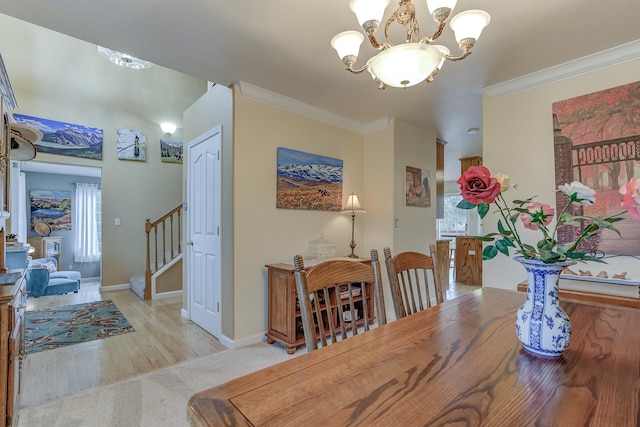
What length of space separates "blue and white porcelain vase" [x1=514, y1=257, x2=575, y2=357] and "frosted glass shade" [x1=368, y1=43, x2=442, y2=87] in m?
0.96

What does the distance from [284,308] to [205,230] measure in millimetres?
1188

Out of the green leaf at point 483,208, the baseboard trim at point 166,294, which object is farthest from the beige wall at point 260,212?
the baseboard trim at point 166,294

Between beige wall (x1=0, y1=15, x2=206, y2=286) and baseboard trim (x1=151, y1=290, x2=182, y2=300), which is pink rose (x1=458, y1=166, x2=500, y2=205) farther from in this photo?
beige wall (x1=0, y1=15, x2=206, y2=286)

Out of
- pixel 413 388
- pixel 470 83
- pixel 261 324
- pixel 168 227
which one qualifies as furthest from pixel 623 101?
pixel 168 227

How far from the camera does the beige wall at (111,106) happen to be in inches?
175

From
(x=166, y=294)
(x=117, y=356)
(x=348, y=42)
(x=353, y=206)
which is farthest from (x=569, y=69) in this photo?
(x=166, y=294)

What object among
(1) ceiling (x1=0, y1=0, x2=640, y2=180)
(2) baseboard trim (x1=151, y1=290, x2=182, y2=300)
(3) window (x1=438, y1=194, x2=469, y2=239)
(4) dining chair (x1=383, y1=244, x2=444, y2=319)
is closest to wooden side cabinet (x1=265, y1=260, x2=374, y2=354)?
(4) dining chair (x1=383, y1=244, x2=444, y2=319)

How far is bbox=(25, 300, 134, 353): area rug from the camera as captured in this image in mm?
2883

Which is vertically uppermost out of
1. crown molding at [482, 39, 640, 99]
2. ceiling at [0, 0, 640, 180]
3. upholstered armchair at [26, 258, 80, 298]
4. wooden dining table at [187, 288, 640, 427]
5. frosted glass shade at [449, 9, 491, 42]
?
ceiling at [0, 0, 640, 180]

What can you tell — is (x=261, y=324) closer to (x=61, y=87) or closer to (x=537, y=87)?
(x=537, y=87)

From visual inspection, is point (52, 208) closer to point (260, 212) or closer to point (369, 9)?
point (260, 212)

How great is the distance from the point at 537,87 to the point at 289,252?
8.59 feet

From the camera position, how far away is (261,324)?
9.30ft

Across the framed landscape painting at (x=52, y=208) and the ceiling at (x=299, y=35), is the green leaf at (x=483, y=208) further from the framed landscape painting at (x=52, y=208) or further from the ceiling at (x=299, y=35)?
the framed landscape painting at (x=52, y=208)
